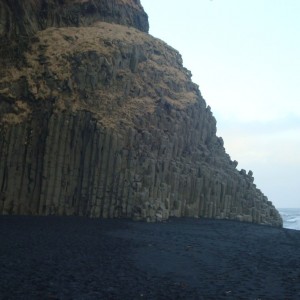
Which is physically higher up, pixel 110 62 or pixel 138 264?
pixel 110 62

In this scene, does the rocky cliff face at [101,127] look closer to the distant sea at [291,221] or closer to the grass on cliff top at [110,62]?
the grass on cliff top at [110,62]

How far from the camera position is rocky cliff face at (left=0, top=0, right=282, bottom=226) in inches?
847

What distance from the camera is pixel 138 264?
10.5 meters

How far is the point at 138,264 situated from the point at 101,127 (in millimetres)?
12652

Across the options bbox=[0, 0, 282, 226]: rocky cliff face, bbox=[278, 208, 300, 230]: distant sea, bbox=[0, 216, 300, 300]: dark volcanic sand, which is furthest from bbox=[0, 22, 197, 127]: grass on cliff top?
bbox=[278, 208, 300, 230]: distant sea

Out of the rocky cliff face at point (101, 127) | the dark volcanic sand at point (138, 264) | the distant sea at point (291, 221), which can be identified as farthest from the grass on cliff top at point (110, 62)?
the distant sea at point (291, 221)

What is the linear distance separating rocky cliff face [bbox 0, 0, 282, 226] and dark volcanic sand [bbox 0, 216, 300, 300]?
15.0ft

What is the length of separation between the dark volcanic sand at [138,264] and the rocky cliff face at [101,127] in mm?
4583

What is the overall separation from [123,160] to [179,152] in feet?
17.3

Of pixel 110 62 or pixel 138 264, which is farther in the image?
pixel 110 62

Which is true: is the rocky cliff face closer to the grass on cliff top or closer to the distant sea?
the grass on cliff top

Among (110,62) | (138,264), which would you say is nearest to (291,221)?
(110,62)

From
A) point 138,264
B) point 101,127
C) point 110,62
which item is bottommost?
point 138,264

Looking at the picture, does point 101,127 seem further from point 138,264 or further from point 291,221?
point 291,221
